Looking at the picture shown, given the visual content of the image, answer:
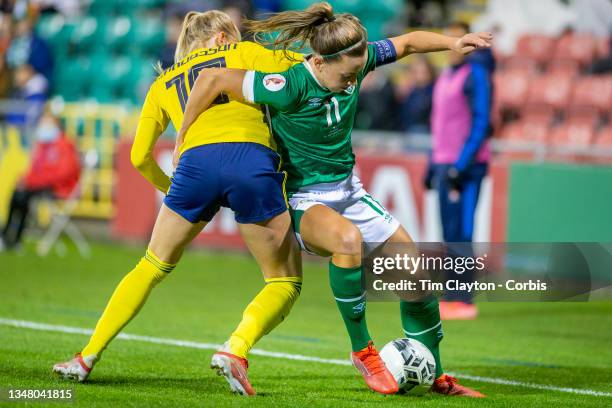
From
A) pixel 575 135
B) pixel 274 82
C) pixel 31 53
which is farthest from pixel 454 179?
pixel 31 53

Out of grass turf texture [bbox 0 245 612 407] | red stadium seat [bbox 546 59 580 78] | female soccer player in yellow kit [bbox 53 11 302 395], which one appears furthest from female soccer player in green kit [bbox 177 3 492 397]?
red stadium seat [bbox 546 59 580 78]

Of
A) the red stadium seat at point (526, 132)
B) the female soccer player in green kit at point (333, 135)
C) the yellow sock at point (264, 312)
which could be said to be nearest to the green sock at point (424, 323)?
the female soccer player in green kit at point (333, 135)

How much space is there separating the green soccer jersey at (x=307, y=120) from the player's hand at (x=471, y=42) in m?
0.47

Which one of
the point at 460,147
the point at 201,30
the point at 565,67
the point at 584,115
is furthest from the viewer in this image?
the point at 565,67

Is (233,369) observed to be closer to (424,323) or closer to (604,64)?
(424,323)

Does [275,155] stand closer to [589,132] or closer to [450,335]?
[450,335]

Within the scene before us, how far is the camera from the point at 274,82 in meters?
5.72

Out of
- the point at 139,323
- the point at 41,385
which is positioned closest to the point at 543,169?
the point at 139,323

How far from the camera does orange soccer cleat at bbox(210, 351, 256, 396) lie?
559 cm

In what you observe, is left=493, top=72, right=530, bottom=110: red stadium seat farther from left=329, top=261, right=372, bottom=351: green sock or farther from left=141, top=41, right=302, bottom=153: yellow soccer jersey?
left=329, top=261, right=372, bottom=351: green sock

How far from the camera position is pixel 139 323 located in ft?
29.7

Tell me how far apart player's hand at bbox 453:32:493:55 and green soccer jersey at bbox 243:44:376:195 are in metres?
0.47

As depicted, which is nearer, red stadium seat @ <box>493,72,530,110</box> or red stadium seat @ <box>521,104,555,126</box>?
red stadium seat @ <box>521,104,555,126</box>

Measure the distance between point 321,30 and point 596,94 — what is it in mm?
10232
